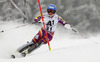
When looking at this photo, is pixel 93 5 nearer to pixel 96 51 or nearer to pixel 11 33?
pixel 11 33

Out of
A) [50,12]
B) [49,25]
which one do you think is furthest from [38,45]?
[50,12]

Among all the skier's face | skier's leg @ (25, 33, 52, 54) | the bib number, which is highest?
the skier's face

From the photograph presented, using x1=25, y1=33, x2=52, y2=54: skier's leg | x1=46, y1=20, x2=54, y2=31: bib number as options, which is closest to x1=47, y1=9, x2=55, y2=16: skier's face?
x1=46, y1=20, x2=54, y2=31: bib number

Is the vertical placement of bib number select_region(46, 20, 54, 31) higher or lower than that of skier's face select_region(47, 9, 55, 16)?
lower

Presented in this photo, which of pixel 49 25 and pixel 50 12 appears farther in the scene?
pixel 49 25

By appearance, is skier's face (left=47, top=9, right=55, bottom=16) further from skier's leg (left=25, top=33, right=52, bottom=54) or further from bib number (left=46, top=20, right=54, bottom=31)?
skier's leg (left=25, top=33, right=52, bottom=54)

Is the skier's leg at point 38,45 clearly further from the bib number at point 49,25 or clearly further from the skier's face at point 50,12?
the skier's face at point 50,12

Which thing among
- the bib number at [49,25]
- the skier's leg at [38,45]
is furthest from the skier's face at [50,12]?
the skier's leg at [38,45]

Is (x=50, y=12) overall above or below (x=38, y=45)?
above

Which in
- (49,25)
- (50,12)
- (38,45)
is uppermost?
(50,12)

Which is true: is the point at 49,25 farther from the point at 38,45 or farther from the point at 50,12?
the point at 38,45

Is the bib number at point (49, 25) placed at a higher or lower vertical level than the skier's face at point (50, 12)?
lower

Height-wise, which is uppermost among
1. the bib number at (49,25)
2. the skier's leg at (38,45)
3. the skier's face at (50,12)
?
the skier's face at (50,12)

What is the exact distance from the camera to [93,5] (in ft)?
55.0
